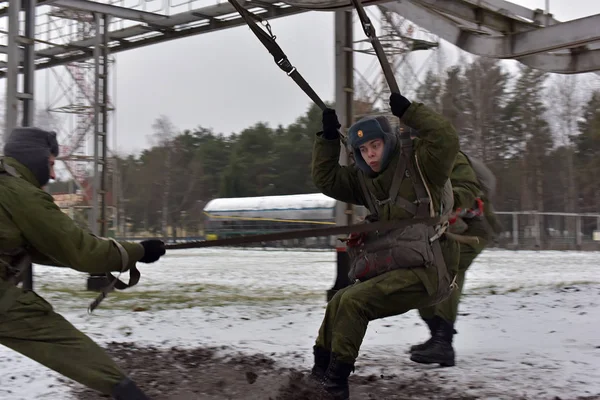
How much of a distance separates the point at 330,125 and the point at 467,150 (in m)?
35.1

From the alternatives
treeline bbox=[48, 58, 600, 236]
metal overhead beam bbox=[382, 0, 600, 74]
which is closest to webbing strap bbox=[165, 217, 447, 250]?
metal overhead beam bbox=[382, 0, 600, 74]

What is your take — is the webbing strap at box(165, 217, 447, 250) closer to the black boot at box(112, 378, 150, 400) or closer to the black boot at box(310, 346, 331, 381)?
the black boot at box(310, 346, 331, 381)

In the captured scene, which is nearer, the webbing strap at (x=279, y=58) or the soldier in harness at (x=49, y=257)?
the soldier in harness at (x=49, y=257)

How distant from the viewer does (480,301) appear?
34.3 feet

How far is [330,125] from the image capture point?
491 centimetres

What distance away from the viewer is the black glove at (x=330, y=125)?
489 centimetres

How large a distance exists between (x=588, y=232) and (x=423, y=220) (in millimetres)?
41904

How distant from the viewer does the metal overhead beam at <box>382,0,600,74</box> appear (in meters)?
8.39

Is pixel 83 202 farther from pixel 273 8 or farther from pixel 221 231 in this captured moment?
pixel 221 231

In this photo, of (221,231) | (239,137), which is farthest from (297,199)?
(239,137)

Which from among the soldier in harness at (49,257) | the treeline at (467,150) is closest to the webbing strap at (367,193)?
the soldier in harness at (49,257)

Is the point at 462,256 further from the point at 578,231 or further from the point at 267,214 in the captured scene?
the point at 267,214

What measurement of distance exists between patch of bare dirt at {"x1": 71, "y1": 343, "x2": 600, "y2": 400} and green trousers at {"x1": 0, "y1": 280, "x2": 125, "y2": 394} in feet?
4.80

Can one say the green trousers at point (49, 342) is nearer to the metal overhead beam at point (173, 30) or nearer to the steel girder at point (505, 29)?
the steel girder at point (505, 29)
